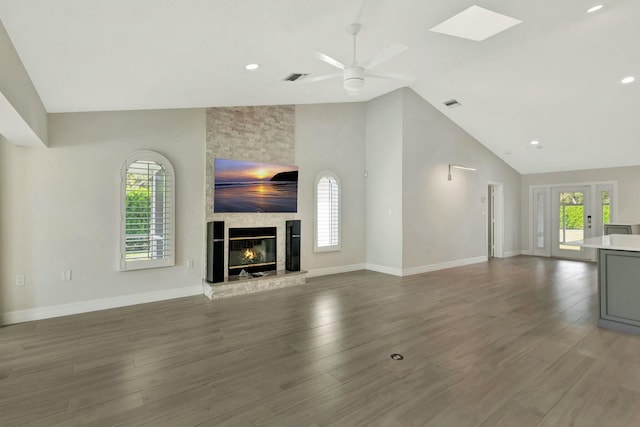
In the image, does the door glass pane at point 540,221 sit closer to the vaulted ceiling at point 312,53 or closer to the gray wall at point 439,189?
the gray wall at point 439,189

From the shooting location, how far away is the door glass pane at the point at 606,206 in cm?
799

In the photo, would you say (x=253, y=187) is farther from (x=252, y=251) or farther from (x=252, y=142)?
(x=252, y=251)

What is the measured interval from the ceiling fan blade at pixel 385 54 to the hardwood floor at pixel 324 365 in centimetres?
273

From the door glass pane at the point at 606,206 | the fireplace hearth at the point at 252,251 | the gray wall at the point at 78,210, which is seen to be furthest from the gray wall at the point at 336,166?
the door glass pane at the point at 606,206

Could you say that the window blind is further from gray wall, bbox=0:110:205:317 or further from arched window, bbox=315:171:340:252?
gray wall, bbox=0:110:205:317

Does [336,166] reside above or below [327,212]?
above

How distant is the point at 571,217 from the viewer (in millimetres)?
8664

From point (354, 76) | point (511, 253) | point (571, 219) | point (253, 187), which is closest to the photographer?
point (354, 76)

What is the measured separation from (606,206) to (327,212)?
7312 millimetres

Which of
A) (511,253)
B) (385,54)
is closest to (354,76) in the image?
(385,54)

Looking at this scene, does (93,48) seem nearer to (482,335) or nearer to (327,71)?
(327,71)

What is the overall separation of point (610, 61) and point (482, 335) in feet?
14.4

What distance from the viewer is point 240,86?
4.10 m

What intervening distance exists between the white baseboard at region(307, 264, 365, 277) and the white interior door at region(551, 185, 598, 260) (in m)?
5.58
